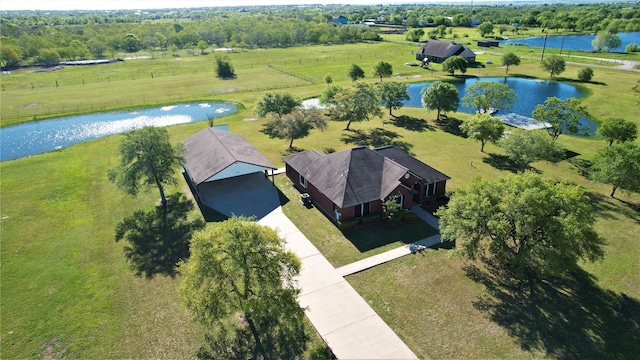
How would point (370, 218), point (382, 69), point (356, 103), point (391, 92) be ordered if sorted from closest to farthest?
point (370, 218) → point (356, 103) → point (391, 92) → point (382, 69)

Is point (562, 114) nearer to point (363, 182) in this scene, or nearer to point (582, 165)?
point (582, 165)

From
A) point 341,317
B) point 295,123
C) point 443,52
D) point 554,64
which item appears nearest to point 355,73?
point 295,123

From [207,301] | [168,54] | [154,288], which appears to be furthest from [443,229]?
[168,54]

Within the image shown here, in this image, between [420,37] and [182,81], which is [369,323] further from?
[420,37]

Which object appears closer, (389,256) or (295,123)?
(389,256)

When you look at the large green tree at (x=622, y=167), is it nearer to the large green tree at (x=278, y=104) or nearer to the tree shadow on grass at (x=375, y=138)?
the tree shadow on grass at (x=375, y=138)

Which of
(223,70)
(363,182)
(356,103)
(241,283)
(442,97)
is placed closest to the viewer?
(241,283)

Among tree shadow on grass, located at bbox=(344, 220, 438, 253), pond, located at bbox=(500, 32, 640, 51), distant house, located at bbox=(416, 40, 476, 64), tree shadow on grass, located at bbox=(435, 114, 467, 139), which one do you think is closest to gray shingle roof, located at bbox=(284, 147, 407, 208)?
tree shadow on grass, located at bbox=(344, 220, 438, 253)
